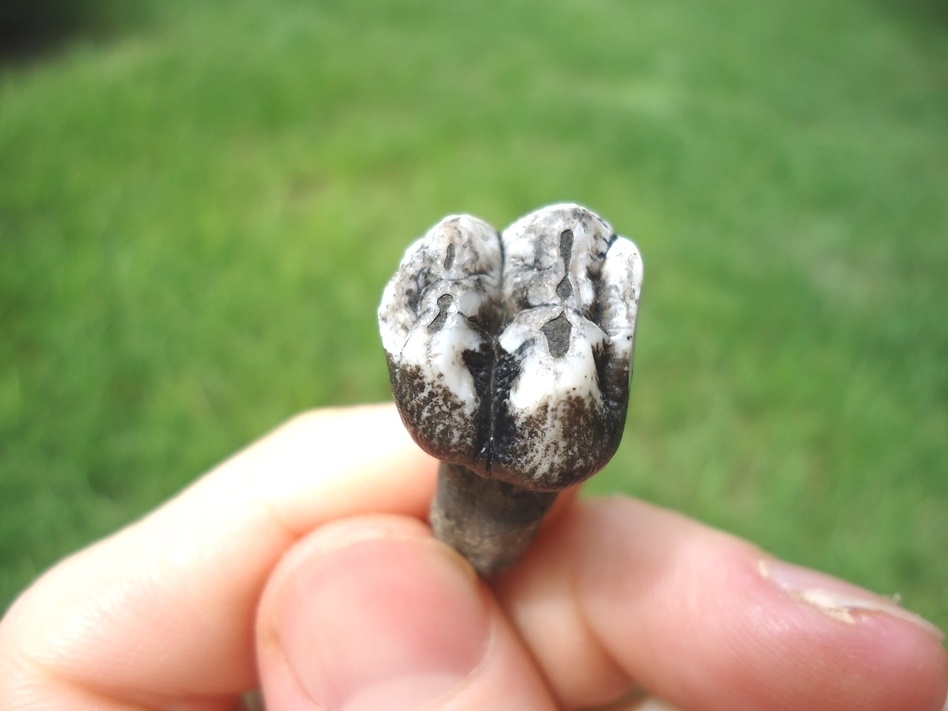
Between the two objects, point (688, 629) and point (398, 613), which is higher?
point (398, 613)

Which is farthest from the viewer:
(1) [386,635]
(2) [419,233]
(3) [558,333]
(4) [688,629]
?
(2) [419,233]

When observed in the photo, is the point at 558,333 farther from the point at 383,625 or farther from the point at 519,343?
the point at 383,625

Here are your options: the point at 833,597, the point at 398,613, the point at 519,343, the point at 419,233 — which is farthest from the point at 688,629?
the point at 419,233

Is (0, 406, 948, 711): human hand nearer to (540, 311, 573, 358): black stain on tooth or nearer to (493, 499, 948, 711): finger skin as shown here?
(493, 499, 948, 711): finger skin

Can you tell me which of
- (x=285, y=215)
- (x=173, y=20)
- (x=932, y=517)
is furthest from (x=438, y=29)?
(x=932, y=517)

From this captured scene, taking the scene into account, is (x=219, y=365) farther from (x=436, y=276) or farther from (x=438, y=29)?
(x=438, y=29)

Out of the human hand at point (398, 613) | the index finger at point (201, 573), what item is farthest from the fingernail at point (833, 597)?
the index finger at point (201, 573)

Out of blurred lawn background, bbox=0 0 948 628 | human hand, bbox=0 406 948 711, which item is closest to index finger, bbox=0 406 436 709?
human hand, bbox=0 406 948 711
